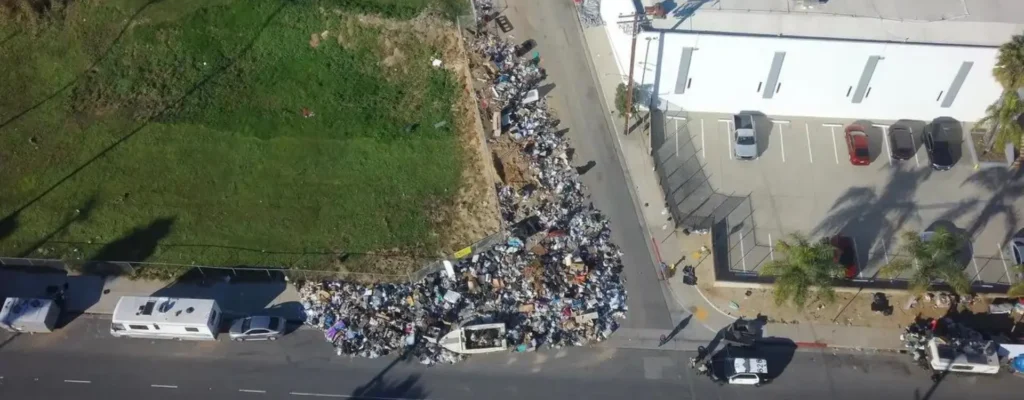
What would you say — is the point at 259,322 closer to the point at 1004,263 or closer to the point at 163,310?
the point at 163,310

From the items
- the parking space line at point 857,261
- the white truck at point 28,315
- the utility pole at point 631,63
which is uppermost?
the utility pole at point 631,63

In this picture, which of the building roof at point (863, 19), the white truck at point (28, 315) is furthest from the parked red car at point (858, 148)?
the white truck at point (28, 315)

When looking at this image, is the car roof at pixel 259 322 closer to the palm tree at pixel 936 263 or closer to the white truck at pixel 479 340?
the white truck at pixel 479 340

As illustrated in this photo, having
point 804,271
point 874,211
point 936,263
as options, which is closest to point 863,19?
point 874,211

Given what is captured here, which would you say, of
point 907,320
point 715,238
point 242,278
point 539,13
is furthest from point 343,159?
point 907,320

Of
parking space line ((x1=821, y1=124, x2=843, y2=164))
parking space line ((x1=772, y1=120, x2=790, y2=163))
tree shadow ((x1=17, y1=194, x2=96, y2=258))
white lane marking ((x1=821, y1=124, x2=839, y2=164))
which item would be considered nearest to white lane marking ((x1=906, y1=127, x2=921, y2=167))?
parking space line ((x1=821, y1=124, x2=843, y2=164))

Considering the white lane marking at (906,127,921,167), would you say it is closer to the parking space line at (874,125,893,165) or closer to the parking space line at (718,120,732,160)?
the parking space line at (874,125,893,165)
